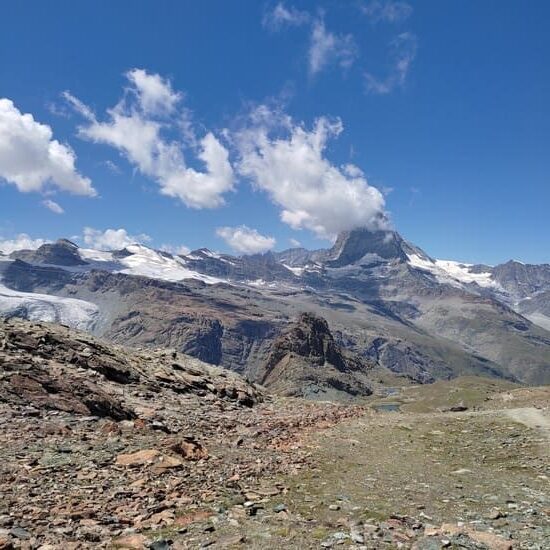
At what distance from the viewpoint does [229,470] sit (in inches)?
750

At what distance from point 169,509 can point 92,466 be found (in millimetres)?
4765

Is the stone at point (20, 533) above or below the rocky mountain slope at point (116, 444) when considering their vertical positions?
below

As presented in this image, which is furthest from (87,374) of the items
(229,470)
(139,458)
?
(229,470)

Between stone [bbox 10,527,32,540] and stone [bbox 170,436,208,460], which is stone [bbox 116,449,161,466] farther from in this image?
stone [bbox 10,527,32,540]

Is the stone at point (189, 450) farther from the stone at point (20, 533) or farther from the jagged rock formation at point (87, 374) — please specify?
the stone at point (20, 533)

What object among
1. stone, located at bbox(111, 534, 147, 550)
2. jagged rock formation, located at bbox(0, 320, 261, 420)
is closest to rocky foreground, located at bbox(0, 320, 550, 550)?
stone, located at bbox(111, 534, 147, 550)

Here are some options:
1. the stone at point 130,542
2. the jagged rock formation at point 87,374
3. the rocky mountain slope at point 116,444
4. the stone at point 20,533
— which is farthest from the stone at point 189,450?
the stone at point 20,533

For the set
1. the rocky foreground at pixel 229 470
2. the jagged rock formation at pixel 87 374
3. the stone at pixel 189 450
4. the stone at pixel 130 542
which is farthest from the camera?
the jagged rock formation at pixel 87 374

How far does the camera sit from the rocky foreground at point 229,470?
13.2 metres

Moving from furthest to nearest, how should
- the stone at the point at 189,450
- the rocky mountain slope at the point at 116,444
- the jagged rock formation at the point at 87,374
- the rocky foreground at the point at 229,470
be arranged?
1. the jagged rock formation at the point at 87,374
2. the stone at the point at 189,450
3. the rocky mountain slope at the point at 116,444
4. the rocky foreground at the point at 229,470

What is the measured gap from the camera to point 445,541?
41.7 feet

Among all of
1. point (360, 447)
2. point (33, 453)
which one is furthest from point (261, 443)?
point (33, 453)

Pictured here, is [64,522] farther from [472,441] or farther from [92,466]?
[472,441]

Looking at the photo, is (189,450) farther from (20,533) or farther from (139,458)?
(20,533)
